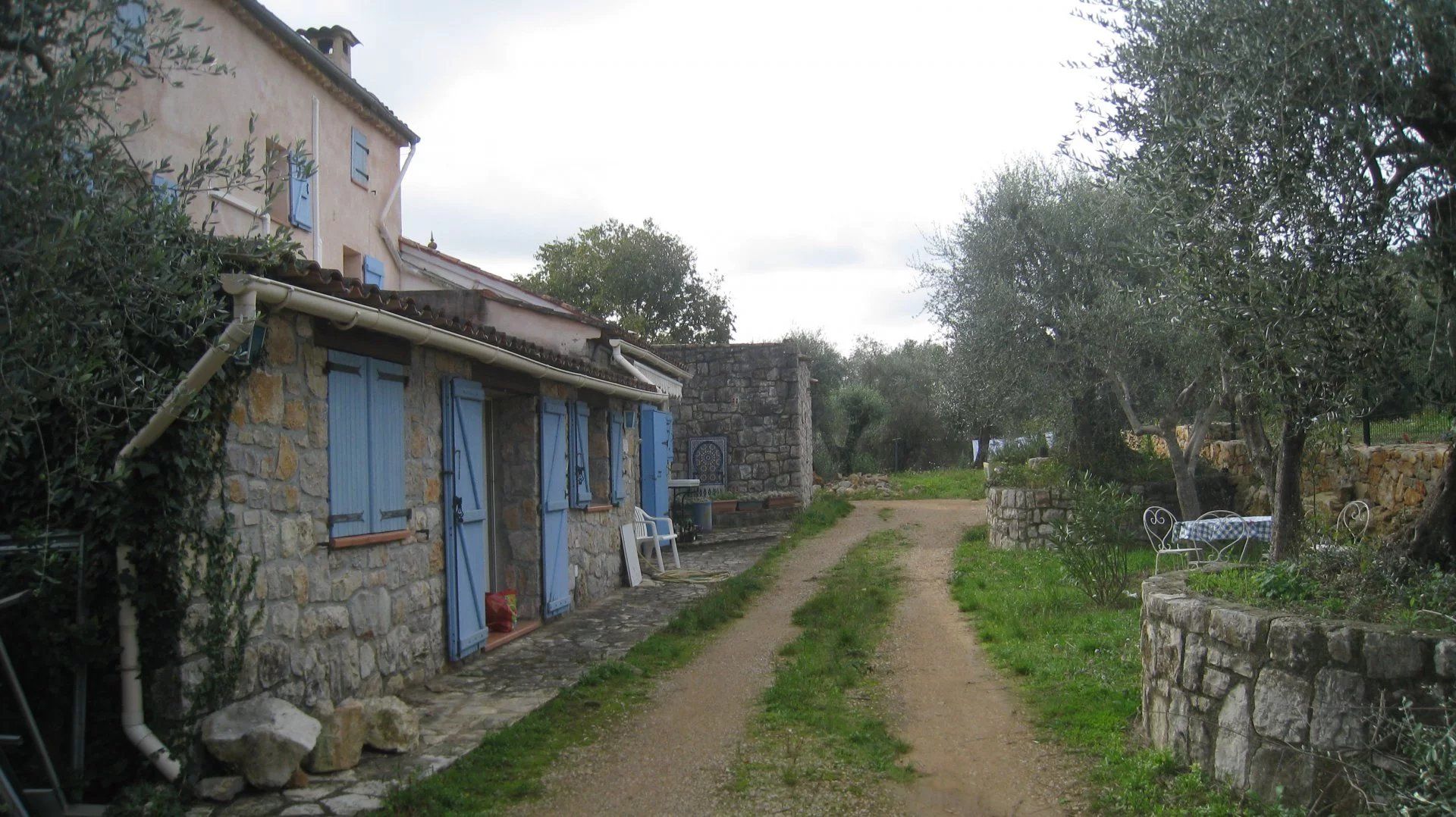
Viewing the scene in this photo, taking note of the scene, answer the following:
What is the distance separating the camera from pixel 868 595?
1009cm

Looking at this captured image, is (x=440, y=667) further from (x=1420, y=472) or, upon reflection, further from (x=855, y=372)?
(x=855, y=372)

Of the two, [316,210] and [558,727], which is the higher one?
[316,210]

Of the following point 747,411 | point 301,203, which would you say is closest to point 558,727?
point 301,203

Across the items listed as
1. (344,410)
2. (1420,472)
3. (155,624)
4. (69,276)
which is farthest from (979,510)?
(69,276)

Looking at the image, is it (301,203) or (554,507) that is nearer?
(554,507)

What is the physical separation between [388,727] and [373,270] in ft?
30.7

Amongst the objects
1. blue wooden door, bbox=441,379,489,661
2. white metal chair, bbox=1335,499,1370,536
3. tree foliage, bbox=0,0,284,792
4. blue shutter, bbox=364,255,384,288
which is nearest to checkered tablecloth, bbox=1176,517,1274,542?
white metal chair, bbox=1335,499,1370,536

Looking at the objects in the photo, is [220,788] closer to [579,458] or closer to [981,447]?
[579,458]

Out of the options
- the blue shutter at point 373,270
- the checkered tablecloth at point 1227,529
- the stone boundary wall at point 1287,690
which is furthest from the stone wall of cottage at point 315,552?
the checkered tablecloth at point 1227,529

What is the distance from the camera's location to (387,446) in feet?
20.5

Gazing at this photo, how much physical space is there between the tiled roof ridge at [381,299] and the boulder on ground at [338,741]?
6.85 ft

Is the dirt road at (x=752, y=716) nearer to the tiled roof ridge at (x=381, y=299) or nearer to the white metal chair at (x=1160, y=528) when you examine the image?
the tiled roof ridge at (x=381, y=299)

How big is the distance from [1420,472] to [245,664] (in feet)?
34.4

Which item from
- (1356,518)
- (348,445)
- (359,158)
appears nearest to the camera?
(348,445)
